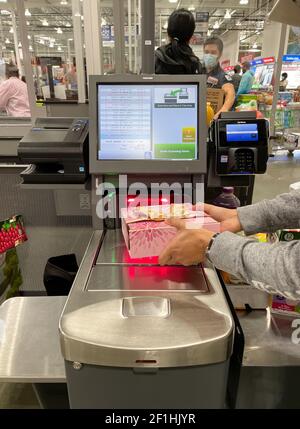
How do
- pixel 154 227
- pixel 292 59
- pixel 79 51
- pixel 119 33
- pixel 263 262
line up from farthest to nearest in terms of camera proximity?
pixel 292 59
pixel 79 51
pixel 119 33
pixel 154 227
pixel 263 262

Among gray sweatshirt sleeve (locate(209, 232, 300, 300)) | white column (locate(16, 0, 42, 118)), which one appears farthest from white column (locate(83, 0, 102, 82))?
gray sweatshirt sleeve (locate(209, 232, 300, 300))

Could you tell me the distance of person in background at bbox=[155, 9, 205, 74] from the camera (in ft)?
7.65

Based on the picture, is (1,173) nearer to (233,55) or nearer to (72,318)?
(72,318)

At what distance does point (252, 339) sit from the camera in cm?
119

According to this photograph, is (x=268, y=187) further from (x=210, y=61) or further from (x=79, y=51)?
(x=79, y=51)

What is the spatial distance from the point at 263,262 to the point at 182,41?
1973 millimetres

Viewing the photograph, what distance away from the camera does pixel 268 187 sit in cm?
486

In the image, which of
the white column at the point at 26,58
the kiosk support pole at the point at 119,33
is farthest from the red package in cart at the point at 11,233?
the kiosk support pole at the point at 119,33

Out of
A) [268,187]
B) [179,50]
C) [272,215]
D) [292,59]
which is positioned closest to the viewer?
[272,215]

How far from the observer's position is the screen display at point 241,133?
1395 mm

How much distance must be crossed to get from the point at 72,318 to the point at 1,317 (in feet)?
2.06

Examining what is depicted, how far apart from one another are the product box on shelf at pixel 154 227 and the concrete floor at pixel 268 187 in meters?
1.05

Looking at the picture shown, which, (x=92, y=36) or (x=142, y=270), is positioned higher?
(x=92, y=36)

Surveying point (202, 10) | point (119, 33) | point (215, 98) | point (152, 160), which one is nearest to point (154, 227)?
point (152, 160)
